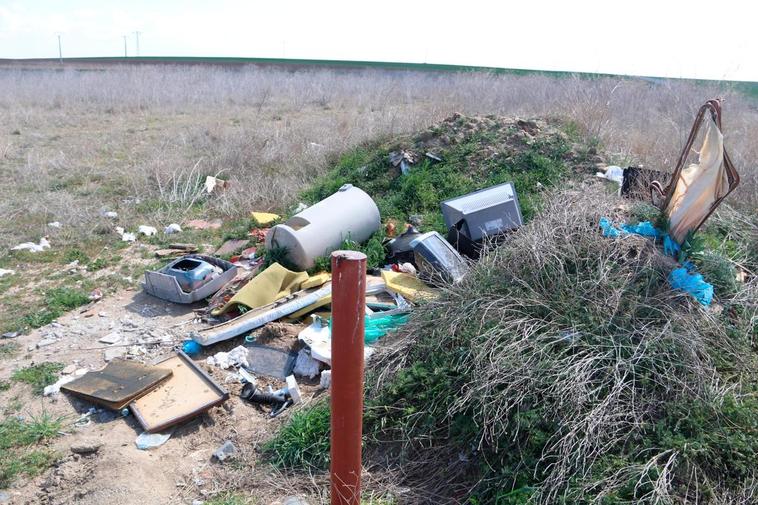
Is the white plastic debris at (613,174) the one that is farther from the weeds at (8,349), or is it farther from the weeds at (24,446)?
the weeds at (8,349)

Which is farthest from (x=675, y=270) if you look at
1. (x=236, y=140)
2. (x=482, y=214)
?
(x=236, y=140)

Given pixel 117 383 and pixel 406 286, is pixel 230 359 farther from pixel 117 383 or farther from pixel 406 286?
pixel 406 286

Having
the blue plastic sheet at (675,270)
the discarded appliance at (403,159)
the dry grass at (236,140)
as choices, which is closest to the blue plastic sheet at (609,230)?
the blue plastic sheet at (675,270)

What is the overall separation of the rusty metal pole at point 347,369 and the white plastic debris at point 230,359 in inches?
84.3

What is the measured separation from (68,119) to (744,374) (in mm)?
19402

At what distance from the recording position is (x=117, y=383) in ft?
12.9

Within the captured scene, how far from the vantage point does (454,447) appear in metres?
3.04

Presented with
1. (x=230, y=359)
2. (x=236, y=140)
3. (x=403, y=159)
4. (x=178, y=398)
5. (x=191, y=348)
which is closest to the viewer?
(x=178, y=398)

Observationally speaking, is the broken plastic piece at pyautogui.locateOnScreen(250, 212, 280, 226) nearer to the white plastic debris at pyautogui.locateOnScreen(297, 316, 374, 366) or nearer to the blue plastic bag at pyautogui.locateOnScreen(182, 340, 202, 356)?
the blue plastic bag at pyautogui.locateOnScreen(182, 340, 202, 356)

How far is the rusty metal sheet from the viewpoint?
375 cm

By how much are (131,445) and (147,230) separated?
4.73 m

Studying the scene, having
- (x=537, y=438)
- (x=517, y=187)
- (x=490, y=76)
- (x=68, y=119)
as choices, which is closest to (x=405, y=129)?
(x=517, y=187)

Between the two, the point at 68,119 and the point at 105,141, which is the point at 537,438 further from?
the point at 68,119

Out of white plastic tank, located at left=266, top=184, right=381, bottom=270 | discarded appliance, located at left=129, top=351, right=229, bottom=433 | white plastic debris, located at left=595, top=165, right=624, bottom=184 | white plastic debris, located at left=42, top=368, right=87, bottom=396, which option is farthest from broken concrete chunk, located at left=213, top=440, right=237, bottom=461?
white plastic debris, located at left=595, top=165, right=624, bottom=184
